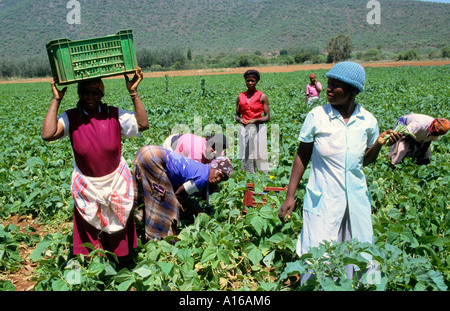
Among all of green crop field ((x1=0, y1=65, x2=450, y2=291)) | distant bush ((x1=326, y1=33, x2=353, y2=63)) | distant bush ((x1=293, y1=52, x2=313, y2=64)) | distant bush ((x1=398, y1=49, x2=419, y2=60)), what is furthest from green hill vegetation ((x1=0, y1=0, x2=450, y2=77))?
green crop field ((x1=0, y1=65, x2=450, y2=291))

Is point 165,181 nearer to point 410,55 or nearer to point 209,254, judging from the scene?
point 209,254

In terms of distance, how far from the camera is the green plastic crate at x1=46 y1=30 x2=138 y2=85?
A: 6.30 ft

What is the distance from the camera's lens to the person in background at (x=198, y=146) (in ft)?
10.7

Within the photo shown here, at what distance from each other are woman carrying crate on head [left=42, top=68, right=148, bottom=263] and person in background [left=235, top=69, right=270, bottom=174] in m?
2.32

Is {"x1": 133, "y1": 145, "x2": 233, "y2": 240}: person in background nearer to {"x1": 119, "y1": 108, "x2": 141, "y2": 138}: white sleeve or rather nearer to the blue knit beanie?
{"x1": 119, "y1": 108, "x2": 141, "y2": 138}: white sleeve

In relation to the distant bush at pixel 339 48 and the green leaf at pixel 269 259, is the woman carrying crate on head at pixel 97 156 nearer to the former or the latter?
the green leaf at pixel 269 259

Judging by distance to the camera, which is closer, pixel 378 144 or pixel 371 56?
pixel 378 144

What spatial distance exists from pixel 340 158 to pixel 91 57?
1512 mm

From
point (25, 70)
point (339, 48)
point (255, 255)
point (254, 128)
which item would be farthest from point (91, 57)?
point (25, 70)

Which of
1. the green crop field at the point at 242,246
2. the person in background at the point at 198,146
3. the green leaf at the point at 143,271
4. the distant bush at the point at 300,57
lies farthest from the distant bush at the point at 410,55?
the green leaf at the point at 143,271

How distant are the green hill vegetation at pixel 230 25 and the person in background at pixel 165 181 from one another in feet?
211

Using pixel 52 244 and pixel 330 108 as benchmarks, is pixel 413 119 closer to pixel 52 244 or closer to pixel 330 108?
pixel 330 108

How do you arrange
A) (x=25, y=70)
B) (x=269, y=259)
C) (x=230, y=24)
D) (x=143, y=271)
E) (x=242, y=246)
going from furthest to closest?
(x=230, y=24) → (x=25, y=70) → (x=242, y=246) → (x=269, y=259) → (x=143, y=271)

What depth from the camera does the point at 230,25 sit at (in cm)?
10331
